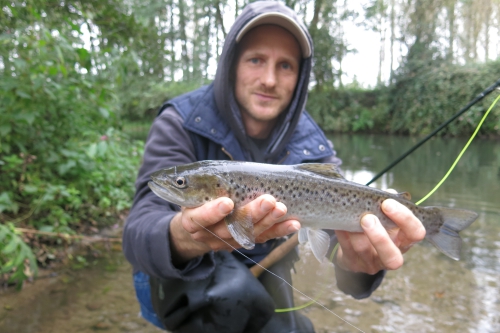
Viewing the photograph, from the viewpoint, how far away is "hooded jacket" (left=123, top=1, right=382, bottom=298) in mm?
2193

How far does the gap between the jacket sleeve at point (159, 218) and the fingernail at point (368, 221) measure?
3.05ft

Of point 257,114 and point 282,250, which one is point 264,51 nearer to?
point 257,114

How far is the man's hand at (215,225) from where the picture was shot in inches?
64.4

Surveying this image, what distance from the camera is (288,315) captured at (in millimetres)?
2844

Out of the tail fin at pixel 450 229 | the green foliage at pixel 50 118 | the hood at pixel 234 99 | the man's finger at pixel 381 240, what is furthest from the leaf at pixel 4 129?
the tail fin at pixel 450 229

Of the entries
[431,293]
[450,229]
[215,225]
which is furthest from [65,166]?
[431,293]

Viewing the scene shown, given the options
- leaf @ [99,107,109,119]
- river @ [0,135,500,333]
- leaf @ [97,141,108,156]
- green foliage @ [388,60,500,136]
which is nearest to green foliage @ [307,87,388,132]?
green foliage @ [388,60,500,136]

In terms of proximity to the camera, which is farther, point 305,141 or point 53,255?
point 53,255

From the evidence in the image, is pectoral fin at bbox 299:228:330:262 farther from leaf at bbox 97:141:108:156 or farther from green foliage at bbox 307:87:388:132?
green foliage at bbox 307:87:388:132

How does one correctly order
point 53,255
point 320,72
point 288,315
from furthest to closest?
point 320,72
point 53,255
point 288,315

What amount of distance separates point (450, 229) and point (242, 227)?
125 centimetres

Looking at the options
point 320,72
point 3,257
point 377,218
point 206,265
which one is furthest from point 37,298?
point 320,72

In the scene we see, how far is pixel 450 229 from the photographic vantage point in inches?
84.8

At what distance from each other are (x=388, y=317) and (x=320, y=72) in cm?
2504
